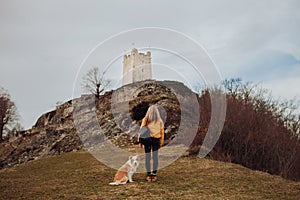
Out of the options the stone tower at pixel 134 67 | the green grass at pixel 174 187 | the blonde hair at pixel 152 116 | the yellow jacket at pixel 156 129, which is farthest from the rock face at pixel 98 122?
the yellow jacket at pixel 156 129

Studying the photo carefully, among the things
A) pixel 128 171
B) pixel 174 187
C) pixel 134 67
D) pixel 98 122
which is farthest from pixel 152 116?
pixel 98 122

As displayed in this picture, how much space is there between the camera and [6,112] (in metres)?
61.3

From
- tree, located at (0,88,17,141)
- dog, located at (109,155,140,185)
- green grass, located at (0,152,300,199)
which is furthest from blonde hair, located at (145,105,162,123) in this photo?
tree, located at (0,88,17,141)

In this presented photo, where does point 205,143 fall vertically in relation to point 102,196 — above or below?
above

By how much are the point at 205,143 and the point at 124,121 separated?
12.9 m

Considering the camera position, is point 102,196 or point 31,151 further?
point 31,151

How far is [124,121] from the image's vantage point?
31.4m

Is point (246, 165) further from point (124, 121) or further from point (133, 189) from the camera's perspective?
point (124, 121)

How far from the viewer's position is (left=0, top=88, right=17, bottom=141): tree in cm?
6004

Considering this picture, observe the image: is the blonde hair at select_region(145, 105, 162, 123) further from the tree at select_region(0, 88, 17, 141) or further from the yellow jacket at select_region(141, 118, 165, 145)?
the tree at select_region(0, 88, 17, 141)

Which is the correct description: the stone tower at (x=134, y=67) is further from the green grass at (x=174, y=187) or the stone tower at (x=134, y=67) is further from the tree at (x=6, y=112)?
the tree at (x=6, y=112)

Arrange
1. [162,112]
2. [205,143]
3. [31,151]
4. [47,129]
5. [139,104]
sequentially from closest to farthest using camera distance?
[205,143], [162,112], [139,104], [31,151], [47,129]

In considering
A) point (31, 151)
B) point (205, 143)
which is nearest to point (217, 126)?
point (205, 143)

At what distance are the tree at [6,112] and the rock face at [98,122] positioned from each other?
19.4 ft
